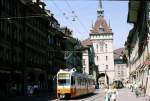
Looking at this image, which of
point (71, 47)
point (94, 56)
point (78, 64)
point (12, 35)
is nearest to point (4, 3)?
point (12, 35)

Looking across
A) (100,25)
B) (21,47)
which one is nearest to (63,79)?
(21,47)

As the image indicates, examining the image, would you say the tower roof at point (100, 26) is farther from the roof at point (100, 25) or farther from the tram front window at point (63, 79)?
the tram front window at point (63, 79)

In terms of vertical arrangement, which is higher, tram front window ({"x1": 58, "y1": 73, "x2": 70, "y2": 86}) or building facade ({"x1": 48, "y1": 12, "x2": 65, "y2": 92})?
building facade ({"x1": 48, "y1": 12, "x2": 65, "y2": 92})

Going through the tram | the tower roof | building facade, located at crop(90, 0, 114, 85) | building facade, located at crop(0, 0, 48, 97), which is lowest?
the tram

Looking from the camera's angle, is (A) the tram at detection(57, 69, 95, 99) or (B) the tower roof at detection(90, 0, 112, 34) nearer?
(A) the tram at detection(57, 69, 95, 99)

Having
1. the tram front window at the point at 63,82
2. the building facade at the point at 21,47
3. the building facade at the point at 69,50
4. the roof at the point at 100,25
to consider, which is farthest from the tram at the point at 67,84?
the roof at the point at 100,25

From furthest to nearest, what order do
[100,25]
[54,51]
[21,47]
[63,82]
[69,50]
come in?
[100,25], [69,50], [54,51], [21,47], [63,82]

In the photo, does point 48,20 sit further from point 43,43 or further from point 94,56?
point 94,56

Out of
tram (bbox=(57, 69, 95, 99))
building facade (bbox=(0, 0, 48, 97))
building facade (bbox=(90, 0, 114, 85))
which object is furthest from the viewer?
building facade (bbox=(90, 0, 114, 85))

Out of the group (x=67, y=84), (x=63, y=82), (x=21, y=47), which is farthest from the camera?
(x=21, y=47)

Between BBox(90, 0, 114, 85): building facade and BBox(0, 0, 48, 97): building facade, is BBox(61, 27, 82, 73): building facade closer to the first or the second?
BBox(0, 0, 48, 97): building facade

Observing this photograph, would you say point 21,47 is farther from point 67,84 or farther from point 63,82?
point 67,84

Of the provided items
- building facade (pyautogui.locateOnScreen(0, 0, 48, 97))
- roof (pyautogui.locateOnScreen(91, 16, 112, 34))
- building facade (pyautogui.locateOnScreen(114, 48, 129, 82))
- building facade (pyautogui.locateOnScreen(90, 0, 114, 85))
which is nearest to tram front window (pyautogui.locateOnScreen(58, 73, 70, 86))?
building facade (pyautogui.locateOnScreen(0, 0, 48, 97))

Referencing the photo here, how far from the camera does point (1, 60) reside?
49469mm
